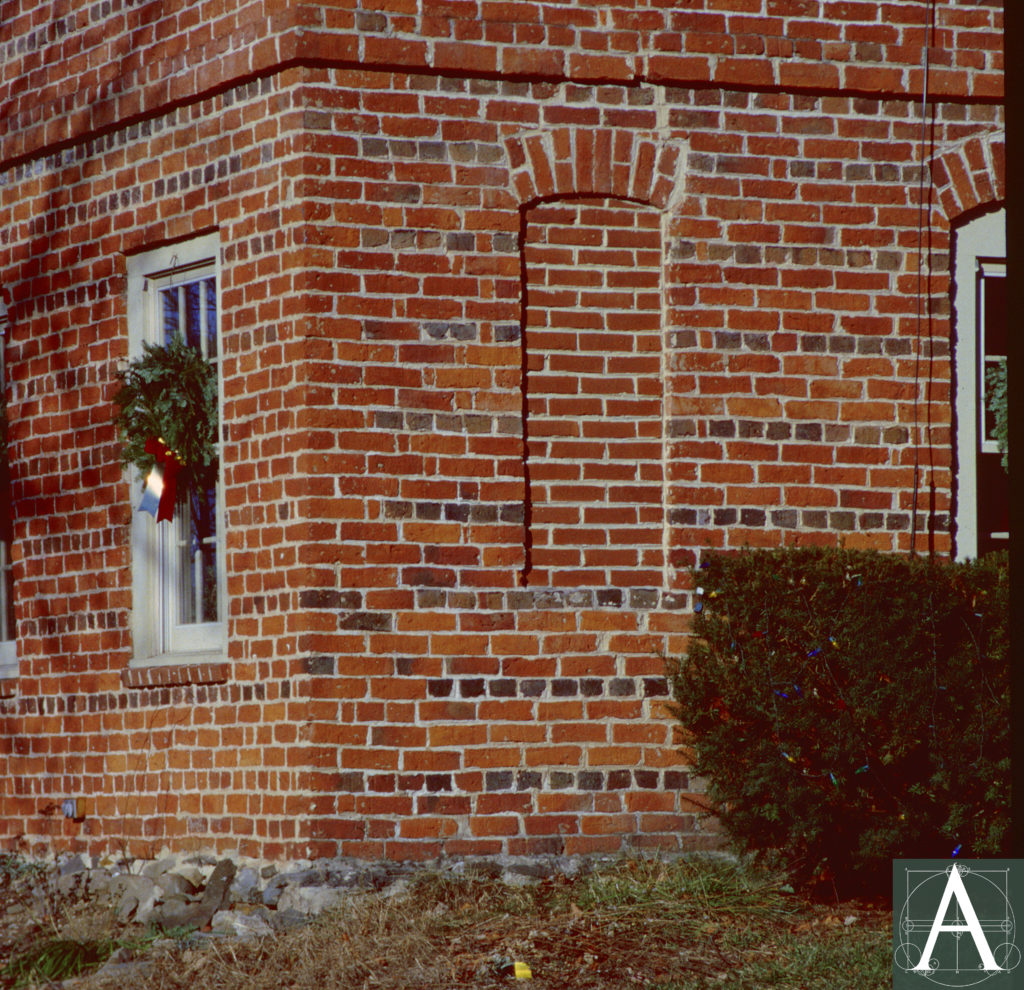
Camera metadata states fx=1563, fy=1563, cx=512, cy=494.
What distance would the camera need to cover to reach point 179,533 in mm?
8453

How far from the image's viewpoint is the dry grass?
6082mm

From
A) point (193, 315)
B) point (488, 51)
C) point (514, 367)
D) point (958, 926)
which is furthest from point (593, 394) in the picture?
point (958, 926)

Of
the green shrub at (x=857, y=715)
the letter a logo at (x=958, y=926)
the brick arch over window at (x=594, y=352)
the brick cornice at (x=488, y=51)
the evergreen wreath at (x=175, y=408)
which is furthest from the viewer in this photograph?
the evergreen wreath at (x=175, y=408)

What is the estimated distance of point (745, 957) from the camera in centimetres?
630

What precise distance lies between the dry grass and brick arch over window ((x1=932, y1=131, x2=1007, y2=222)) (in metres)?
3.68

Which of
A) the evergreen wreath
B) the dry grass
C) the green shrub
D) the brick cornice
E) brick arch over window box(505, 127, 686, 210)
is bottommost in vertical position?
the dry grass

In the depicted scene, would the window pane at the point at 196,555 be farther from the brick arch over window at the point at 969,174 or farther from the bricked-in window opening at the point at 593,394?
the brick arch over window at the point at 969,174

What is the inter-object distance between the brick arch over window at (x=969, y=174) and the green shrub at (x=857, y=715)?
228 cm

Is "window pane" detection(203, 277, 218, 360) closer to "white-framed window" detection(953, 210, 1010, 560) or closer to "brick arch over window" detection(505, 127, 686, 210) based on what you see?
"brick arch over window" detection(505, 127, 686, 210)

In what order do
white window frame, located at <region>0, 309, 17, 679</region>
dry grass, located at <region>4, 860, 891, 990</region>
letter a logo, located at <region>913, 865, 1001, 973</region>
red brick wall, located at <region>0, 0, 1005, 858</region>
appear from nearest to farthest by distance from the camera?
dry grass, located at <region>4, 860, 891, 990</region>
letter a logo, located at <region>913, 865, 1001, 973</region>
red brick wall, located at <region>0, 0, 1005, 858</region>
white window frame, located at <region>0, 309, 17, 679</region>

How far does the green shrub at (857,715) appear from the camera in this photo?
6.79m

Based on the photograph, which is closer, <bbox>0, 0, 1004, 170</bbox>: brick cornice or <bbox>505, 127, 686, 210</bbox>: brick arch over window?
<bbox>0, 0, 1004, 170</bbox>: brick cornice

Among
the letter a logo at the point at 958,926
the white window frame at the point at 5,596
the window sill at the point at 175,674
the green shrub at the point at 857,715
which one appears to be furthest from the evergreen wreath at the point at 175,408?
the letter a logo at the point at 958,926

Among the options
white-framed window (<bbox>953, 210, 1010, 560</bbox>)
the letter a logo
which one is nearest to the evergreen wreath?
white-framed window (<bbox>953, 210, 1010, 560</bbox>)
